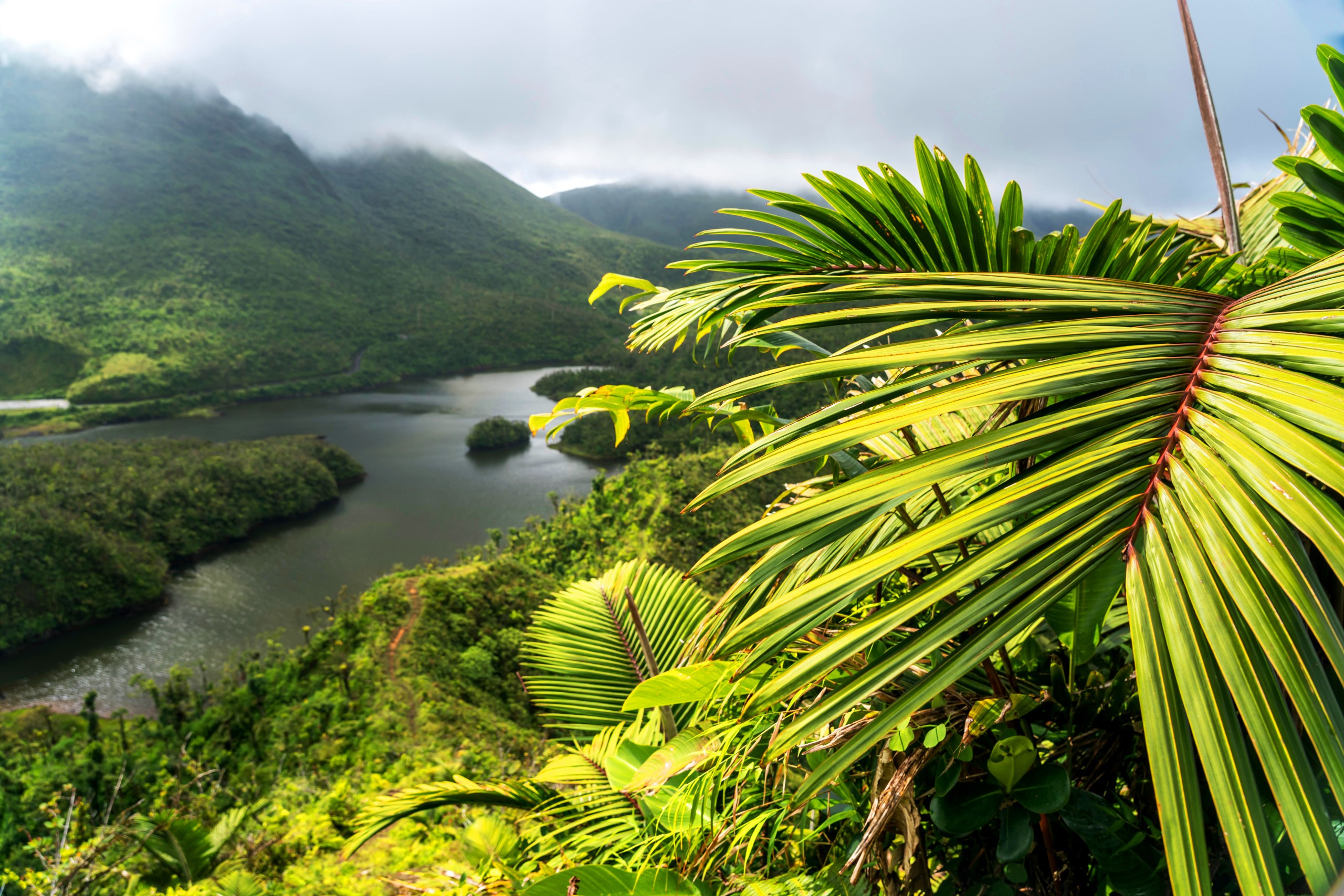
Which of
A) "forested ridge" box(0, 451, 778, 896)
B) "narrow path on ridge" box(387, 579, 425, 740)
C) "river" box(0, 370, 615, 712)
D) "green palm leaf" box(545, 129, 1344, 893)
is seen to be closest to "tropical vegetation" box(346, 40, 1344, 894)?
Answer: "green palm leaf" box(545, 129, 1344, 893)

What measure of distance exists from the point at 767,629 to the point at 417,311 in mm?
66644

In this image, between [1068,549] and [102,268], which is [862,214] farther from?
[102,268]

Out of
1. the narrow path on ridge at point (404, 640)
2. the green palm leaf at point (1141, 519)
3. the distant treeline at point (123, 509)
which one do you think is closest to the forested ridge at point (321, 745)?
the narrow path on ridge at point (404, 640)

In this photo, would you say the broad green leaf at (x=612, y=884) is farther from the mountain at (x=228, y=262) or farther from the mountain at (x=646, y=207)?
the mountain at (x=646, y=207)

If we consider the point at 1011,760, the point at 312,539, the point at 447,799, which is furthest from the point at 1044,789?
the point at 312,539

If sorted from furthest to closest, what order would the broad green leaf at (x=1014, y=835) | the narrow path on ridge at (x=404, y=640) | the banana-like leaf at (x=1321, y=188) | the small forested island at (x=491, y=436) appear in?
the small forested island at (x=491, y=436) < the narrow path on ridge at (x=404, y=640) < the broad green leaf at (x=1014, y=835) < the banana-like leaf at (x=1321, y=188)

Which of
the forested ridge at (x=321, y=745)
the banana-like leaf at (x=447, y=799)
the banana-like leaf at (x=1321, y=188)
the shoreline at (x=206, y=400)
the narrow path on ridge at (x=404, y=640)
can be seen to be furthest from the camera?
the shoreline at (x=206, y=400)

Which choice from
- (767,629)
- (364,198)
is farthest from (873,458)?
(364,198)

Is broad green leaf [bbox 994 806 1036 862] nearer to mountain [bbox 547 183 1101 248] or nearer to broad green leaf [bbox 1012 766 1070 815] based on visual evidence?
broad green leaf [bbox 1012 766 1070 815]

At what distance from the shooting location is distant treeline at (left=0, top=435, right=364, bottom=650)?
52.9 ft

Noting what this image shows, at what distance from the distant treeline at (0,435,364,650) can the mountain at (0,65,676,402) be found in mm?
22727

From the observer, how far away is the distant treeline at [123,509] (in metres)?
16.1

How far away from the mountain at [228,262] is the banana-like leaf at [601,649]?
49827mm

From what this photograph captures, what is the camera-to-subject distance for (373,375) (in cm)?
5100
